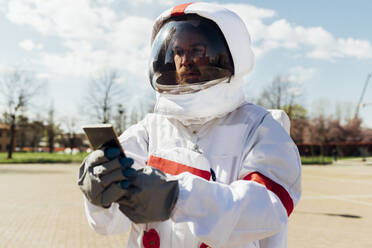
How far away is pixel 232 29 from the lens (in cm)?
182

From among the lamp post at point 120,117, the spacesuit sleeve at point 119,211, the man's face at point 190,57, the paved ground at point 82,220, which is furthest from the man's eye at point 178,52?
the lamp post at point 120,117

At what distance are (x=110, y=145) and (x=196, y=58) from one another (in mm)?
759

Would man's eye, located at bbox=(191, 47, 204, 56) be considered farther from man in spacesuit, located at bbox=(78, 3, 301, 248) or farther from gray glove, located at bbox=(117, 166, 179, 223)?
gray glove, located at bbox=(117, 166, 179, 223)

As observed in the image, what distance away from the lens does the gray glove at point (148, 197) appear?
47.8 inches

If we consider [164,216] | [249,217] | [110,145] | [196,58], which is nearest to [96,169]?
[110,145]

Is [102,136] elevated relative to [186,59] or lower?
lower

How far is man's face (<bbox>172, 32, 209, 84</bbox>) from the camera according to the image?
1831mm

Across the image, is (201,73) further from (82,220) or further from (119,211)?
(82,220)

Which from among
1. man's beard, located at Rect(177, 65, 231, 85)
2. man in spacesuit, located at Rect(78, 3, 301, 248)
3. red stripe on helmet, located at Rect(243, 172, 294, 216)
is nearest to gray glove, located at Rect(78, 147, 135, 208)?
man in spacesuit, located at Rect(78, 3, 301, 248)

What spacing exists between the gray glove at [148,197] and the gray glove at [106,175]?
0.10ft

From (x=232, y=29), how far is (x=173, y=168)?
2.53ft

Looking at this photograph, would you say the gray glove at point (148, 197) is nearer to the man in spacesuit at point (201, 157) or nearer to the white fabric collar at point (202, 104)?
the man in spacesuit at point (201, 157)

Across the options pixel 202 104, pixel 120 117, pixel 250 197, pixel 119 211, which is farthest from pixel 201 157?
pixel 120 117

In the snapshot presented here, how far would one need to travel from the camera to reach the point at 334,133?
55.5 meters
